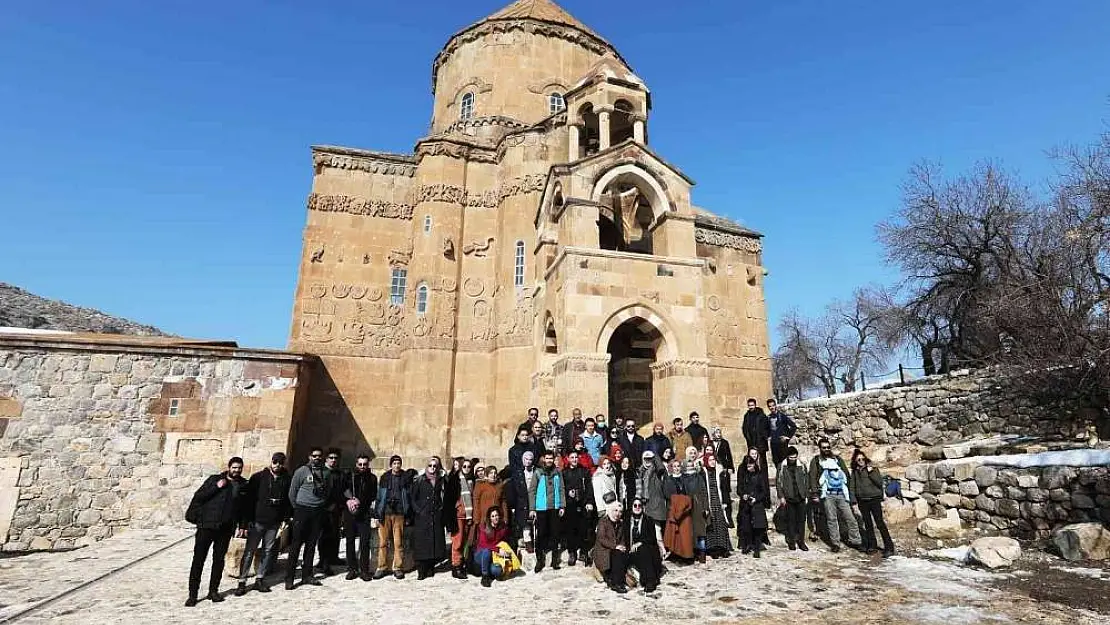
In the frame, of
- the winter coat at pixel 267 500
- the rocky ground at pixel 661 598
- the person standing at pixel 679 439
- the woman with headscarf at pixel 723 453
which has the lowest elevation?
the rocky ground at pixel 661 598

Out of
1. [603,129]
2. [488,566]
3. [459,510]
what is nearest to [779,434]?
[488,566]

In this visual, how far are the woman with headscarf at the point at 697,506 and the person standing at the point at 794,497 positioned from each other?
1409mm

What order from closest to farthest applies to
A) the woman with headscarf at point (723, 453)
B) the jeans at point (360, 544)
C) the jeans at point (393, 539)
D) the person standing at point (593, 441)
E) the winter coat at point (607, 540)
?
1. the winter coat at point (607, 540)
2. the jeans at point (360, 544)
3. the jeans at point (393, 539)
4. the person standing at point (593, 441)
5. the woman with headscarf at point (723, 453)

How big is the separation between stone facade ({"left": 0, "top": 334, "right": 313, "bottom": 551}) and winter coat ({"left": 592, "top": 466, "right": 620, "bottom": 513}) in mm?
8086

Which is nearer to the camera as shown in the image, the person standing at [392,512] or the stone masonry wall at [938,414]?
the person standing at [392,512]

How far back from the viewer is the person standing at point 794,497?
823 centimetres

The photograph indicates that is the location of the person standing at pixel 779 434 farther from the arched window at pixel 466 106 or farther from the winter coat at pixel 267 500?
the arched window at pixel 466 106

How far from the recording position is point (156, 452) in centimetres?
1138

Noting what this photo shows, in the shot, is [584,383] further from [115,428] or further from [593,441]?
[115,428]

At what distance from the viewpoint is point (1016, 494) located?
7.75 meters

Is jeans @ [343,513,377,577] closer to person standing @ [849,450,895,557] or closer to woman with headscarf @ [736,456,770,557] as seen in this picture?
woman with headscarf @ [736,456,770,557]

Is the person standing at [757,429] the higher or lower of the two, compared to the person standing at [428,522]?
higher

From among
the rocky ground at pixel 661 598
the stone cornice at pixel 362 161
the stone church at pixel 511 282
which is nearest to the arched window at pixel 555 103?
the stone church at pixel 511 282

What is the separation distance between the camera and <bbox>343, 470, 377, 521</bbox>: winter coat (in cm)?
752
